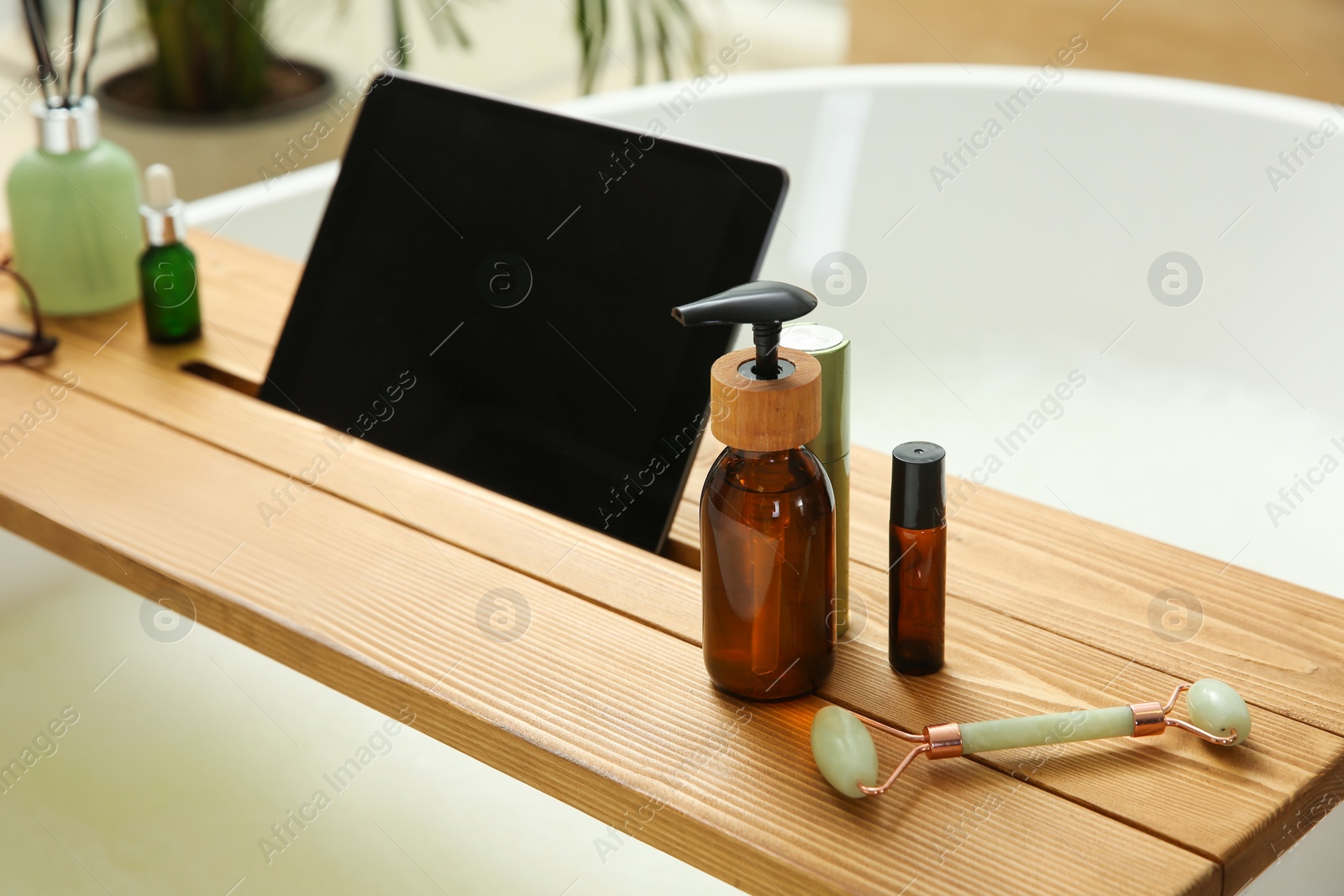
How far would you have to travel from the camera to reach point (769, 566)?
61 centimetres

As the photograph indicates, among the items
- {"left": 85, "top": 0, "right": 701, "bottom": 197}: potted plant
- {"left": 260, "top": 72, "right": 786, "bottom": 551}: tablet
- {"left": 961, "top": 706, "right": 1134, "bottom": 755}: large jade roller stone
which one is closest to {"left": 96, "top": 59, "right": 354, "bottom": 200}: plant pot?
{"left": 85, "top": 0, "right": 701, "bottom": 197}: potted plant

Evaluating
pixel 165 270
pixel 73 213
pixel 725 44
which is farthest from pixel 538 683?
pixel 725 44

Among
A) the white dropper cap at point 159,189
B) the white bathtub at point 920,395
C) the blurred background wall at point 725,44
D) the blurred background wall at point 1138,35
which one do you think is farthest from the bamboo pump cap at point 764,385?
the blurred background wall at point 1138,35

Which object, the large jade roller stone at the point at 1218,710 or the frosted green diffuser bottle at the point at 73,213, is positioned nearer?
the large jade roller stone at the point at 1218,710

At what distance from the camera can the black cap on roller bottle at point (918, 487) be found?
2.02 ft

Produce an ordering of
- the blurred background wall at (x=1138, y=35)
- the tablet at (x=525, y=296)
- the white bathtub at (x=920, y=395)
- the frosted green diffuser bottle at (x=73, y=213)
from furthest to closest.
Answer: the blurred background wall at (x=1138, y=35), the frosted green diffuser bottle at (x=73, y=213), the white bathtub at (x=920, y=395), the tablet at (x=525, y=296)

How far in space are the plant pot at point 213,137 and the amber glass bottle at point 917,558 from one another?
88.5 inches

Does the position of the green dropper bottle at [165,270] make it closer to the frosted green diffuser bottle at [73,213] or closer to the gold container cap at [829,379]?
the frosted green diffuser bottle at [73,213]

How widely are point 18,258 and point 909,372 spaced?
1070 millimetres

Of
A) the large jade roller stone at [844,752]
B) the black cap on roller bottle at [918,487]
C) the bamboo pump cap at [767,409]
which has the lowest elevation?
the large jade roller stone at [844,752]

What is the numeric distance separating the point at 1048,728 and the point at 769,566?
0.50 ft

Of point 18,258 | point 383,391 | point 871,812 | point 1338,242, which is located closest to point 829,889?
point 871,812

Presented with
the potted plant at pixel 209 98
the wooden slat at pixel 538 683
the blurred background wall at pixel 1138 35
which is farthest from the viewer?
the potted plant at pixel 209 98

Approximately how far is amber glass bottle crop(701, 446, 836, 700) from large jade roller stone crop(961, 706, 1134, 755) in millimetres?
85
